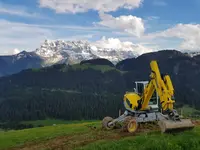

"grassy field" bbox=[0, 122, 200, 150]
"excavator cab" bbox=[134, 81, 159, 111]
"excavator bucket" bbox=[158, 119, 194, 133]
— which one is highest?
"excavator cab" bbox=[134, 81, 159, 111]

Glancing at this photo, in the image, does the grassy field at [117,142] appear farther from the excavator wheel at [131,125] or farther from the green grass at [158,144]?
the excavator wheel at [131,125]

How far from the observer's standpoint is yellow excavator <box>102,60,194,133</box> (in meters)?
26.5

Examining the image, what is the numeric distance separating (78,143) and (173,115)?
903 centimetres

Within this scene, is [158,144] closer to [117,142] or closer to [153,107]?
[117,142]

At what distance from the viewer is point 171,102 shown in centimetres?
2603

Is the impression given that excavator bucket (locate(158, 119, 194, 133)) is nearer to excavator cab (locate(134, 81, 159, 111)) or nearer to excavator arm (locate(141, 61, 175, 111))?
excavator arm (locate(141, 61, 175, 111))

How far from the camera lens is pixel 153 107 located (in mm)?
34875

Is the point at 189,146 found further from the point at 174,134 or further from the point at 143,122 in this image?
the point at 143,122

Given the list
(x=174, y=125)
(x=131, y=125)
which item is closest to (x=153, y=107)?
(x=131, y=125)

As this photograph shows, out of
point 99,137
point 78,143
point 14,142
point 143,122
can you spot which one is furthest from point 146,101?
point 14,142

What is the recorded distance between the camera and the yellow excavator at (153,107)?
87.1ft

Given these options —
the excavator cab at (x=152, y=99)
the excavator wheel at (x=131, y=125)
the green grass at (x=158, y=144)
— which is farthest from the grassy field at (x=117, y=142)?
the excavator cab at (x=152, y=99)

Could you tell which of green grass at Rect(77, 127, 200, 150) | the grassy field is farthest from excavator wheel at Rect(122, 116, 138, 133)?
green grass at Rect(77, 127, 200, 150)

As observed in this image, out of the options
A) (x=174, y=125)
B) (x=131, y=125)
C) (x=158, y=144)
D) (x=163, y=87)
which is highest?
(x=163, y=87)
